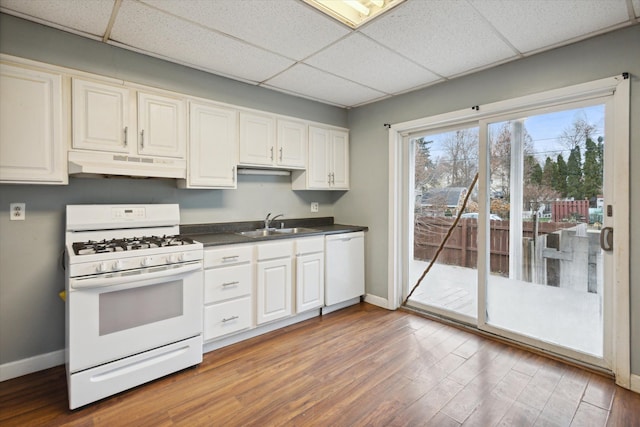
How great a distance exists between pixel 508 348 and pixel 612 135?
5.87ft

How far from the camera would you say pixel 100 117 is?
2.28 m

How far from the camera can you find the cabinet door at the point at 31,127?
1956mm

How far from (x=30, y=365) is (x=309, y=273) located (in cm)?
221

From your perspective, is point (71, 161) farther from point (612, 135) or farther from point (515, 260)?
point (612, 135)

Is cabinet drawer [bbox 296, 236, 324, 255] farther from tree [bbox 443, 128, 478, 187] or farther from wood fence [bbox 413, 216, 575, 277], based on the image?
tree [bbox 443, 128, 478, 187]

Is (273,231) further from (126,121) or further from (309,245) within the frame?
(126,121)

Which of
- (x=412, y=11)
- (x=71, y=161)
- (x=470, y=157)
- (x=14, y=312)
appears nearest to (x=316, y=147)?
(x=470, y=157)

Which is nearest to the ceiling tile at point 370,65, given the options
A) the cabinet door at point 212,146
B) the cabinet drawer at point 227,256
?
the cabinet door at point 212,146

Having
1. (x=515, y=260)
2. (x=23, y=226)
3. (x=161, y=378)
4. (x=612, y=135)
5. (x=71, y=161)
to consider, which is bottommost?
(x=161, y=378)

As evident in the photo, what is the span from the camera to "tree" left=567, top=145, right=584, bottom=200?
240 centimetres

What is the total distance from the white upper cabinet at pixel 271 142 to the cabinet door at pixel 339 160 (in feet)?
1.47

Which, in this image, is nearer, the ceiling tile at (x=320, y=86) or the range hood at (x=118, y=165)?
the range hood at (x=118, y=165)

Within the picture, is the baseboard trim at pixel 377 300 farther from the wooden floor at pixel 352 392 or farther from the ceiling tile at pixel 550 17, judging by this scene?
the ceiling tile at pixel 550 17

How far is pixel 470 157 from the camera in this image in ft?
10.1
